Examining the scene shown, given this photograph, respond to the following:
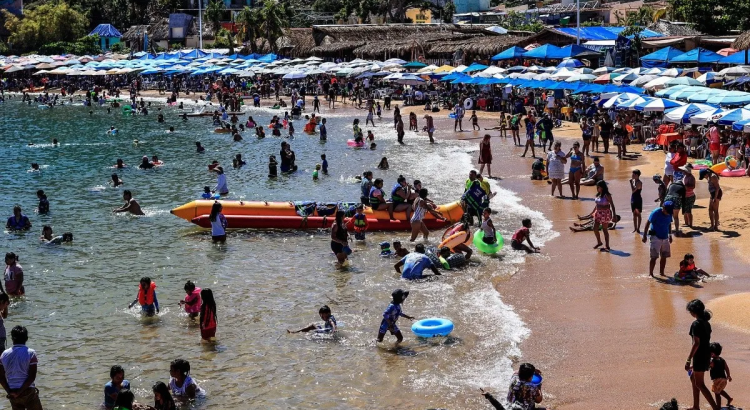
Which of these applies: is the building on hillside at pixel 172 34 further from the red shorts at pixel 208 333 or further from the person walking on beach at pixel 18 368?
the person walking on beach at pixel 18 368

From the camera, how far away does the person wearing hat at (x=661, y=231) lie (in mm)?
13719

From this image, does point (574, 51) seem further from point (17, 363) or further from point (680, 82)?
point (17, 363)

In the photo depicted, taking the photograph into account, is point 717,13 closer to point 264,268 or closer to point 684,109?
point 684,109

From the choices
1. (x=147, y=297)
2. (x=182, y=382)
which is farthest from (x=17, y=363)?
(x=147, y=297)

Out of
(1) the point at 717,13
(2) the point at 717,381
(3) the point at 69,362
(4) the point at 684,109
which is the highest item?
(1) the point at 717,13

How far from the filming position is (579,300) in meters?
13.5

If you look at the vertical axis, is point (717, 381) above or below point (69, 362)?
above

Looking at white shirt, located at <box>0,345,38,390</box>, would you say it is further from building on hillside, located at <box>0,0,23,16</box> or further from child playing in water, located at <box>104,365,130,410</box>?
building on hillside, located at <box>0,0,23,16</box>

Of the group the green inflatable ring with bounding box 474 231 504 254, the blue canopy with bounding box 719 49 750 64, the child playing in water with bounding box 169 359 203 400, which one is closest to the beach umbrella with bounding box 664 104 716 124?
the green inflatable ring with bounding box 474 231 504 254

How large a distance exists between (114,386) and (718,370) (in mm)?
6679

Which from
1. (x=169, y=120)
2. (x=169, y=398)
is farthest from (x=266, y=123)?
(x=169, y=398)

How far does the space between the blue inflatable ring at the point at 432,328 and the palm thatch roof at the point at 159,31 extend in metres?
85.9

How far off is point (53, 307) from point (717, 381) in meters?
10.6

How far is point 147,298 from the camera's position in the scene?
14.0 m
